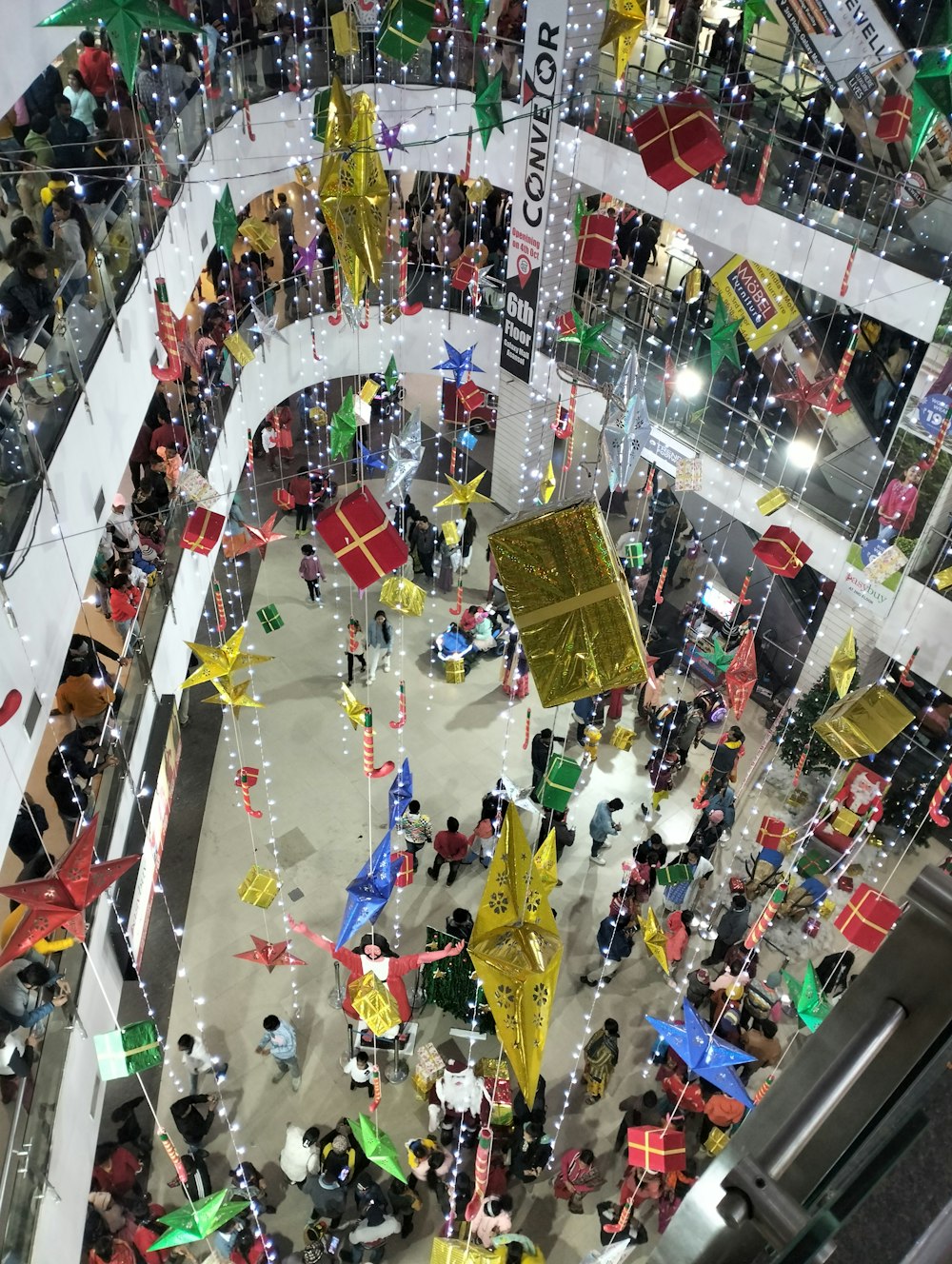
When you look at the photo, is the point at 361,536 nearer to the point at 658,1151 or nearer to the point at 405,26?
the point at 658,1151

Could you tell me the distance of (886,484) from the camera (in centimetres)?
987

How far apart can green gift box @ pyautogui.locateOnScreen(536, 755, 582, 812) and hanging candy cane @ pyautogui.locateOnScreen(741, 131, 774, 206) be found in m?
6.03

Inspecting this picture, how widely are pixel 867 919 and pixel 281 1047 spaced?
4.85 metres

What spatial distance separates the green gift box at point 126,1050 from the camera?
6633 millimetres

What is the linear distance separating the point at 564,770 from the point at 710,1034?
240 cm

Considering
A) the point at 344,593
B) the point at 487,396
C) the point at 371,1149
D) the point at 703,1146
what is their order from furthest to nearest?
1. the point at 487,396
2. the point at 344,593
3. the point at 703,1146
4. the point at 371,1149

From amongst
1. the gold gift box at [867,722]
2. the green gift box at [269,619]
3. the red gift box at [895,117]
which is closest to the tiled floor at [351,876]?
the green gift box at [269,619]

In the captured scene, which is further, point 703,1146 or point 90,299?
point 703,1146

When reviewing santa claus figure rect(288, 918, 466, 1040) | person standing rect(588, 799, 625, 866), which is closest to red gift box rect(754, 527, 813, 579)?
person standing rect(588, 799, 625, 866)

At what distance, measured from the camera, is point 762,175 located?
32.7ft

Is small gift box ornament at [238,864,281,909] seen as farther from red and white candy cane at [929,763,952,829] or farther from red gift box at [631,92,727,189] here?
red gift box at [631,92,727,189]

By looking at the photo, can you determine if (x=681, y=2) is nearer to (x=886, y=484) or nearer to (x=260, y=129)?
(x=260, y=129)

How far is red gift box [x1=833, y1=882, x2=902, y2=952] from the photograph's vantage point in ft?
24.8

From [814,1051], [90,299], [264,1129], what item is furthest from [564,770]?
[814,1051]
